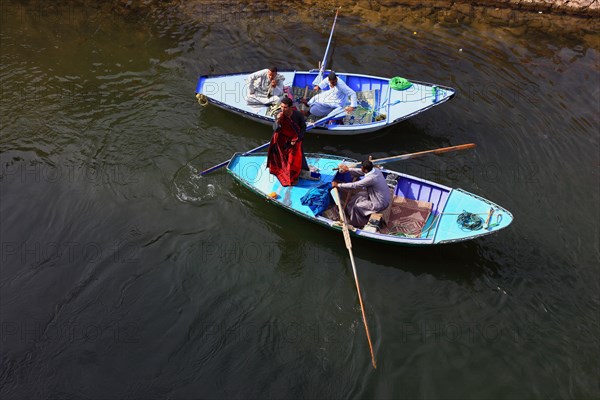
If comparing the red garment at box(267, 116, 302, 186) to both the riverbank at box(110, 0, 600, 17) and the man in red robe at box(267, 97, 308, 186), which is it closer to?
the man in red robe at box(267, 97, 308, 186)

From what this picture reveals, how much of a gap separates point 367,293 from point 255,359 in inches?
119

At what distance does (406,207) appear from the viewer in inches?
476

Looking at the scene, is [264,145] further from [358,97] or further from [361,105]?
[358,97]

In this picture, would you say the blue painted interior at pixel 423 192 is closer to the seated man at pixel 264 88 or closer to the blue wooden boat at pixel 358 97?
the blue wooden boat at pixel 358 97

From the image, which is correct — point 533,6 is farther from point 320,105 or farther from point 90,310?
point 90,310

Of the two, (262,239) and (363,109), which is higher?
(363,109)

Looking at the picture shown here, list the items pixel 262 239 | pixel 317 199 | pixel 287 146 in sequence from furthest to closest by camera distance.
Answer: pixel 262 239
pixel 287 146
pixel 317 199

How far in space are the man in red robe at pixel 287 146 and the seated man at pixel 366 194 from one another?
1.12m

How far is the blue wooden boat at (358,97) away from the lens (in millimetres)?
13859

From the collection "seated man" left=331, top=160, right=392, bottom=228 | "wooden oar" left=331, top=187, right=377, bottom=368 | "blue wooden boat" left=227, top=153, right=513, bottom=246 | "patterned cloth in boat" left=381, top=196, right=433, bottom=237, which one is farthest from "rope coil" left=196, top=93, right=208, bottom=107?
"patterned cloth in boat" left=381, top=196, right=433, bottom=237

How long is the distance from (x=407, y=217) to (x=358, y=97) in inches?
195

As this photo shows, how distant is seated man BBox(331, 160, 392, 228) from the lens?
11.1 metres

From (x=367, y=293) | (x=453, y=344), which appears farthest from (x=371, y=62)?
(x=453, y=344)

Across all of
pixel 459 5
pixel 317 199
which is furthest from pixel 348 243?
pixel 459 5
